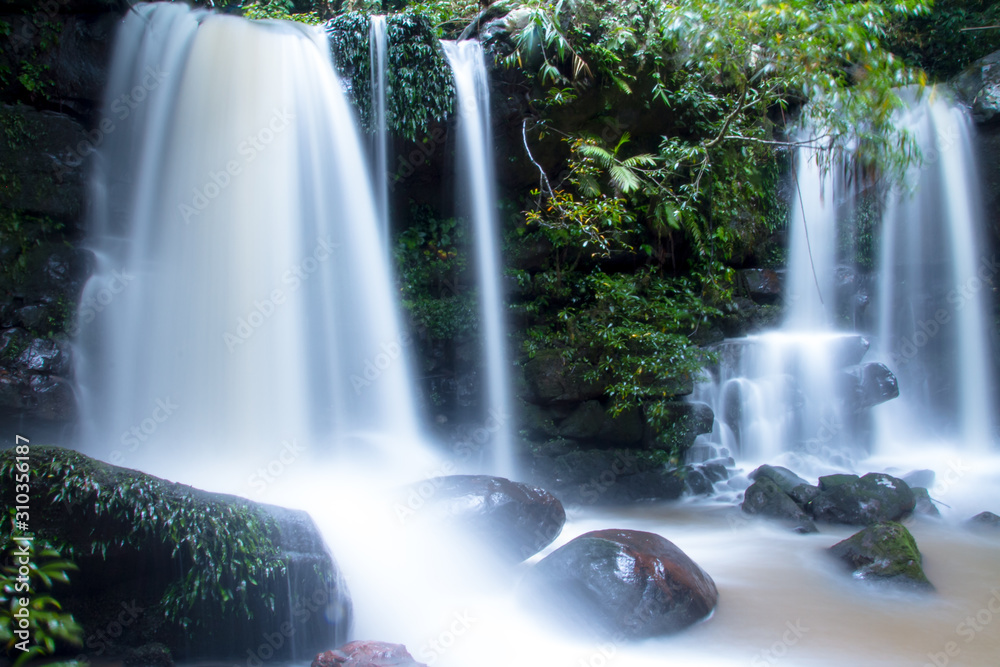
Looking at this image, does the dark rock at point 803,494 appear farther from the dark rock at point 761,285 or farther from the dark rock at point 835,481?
the dark rock at point 761,285

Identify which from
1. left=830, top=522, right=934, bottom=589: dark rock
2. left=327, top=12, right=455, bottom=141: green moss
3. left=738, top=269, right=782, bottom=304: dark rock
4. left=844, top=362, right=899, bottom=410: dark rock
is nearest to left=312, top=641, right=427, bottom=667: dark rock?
left=830, top=522, right=934, bottom=589: dark rock

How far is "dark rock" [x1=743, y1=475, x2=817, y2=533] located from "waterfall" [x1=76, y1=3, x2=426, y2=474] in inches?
152

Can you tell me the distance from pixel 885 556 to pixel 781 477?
2056 mm

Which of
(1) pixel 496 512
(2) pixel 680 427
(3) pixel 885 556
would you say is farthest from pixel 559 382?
(3) pixel 885 556

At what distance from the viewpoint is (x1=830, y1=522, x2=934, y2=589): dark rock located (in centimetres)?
460

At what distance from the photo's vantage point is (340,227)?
7074 millimetres

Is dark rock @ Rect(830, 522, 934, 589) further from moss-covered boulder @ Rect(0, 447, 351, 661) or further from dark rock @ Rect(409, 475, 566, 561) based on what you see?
moss-covered boulder @ Rect(0, 447, 351, 661)

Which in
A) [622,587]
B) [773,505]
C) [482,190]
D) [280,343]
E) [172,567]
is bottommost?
[773,505]

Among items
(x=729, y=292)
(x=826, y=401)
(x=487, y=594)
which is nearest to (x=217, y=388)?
(x=487, y=594)

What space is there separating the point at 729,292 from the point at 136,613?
23.8ft

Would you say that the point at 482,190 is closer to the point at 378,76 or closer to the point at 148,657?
the point at 378,76

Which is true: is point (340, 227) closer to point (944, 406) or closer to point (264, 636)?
point (264, 636)

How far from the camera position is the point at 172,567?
3.52 m

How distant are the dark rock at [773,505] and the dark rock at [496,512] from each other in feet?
8.11
